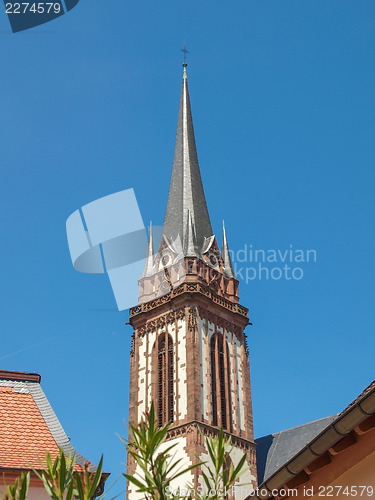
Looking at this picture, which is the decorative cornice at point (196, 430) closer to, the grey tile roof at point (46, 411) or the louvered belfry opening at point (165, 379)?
the louvered belfry opening at point (165, 379)

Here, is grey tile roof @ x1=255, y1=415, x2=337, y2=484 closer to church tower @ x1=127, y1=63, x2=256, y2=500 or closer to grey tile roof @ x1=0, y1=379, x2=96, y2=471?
church tower @ x1=127, y1=63, x2=256, y2=500

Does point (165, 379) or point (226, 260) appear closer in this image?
point (165, 379)

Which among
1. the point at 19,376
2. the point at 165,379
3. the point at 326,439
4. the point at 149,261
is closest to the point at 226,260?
the point at 149,261

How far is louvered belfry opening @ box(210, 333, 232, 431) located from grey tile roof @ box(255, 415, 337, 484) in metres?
4.75

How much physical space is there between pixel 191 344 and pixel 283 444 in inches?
399

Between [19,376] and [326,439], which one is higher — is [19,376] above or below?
above

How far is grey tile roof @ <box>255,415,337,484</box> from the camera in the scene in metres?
45.3

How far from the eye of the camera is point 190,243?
48.5 metres

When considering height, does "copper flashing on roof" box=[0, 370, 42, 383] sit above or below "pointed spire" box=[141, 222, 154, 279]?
below

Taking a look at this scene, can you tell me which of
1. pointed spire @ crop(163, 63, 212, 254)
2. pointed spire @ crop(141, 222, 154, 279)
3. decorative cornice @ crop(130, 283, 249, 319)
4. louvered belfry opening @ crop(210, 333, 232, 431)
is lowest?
louvered belfry opening @ crop(210, 333, 232, 431)

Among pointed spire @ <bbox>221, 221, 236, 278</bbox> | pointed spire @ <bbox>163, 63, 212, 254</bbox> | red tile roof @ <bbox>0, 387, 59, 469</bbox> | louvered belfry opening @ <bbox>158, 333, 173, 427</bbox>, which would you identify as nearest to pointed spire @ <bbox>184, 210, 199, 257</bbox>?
pointed spire @ <bbox>163, 63, 212, 254</bbox>

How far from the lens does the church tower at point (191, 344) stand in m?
42.1

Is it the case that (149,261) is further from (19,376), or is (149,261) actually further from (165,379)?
(19,376)

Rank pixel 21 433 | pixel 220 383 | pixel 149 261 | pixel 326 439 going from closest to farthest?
1. pixel 326 439
2. pixel 21 433
3. pixel 220 383
4. pixel 149 261
